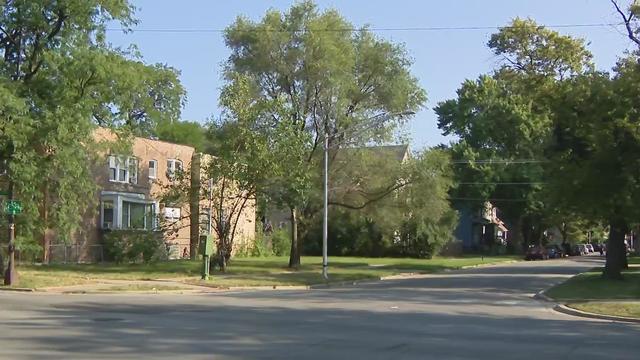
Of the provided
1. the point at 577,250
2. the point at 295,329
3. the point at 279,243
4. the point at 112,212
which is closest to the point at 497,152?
the point at 577,250

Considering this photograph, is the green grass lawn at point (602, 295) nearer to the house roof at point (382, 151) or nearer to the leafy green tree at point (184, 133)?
the house roof at point (382, 151)

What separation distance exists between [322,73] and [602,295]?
67.0ft

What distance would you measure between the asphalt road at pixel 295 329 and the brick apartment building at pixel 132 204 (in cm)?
1724

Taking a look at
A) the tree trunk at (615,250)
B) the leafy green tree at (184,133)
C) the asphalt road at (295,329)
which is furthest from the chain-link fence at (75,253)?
the leafy green tree at (184,133)

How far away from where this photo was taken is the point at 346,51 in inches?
1737

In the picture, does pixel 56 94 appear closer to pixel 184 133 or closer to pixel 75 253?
pixel 75 253

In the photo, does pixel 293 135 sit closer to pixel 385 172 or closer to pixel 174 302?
pixel 385 172

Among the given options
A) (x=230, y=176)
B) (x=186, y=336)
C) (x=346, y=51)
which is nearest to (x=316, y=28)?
(x=346, y=51)

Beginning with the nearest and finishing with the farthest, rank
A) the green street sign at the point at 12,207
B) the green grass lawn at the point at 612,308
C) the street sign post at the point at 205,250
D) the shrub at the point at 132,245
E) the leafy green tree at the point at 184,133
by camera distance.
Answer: the green grass lawn at the point at 612,308, the green street sign at the point at 12,207, the street sign post at the point at 205,250, the shrub at the point at 132,245, the leafy green tree at the point at 184,133

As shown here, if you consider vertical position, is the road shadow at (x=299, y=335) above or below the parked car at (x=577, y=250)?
below

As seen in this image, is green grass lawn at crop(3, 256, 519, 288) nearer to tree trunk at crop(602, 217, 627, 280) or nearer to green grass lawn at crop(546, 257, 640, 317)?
green grass lawn at crop(546, 257, 640, 317)

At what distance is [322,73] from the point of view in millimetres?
43094

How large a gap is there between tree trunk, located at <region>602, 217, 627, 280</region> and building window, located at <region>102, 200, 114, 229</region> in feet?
88.8

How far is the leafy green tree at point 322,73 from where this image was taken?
142 feet
